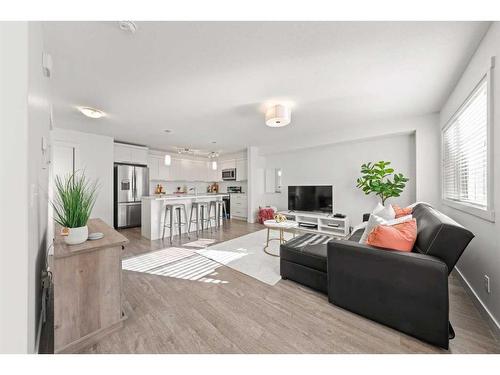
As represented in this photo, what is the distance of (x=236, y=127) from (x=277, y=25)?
2685mm

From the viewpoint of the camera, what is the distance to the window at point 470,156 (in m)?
1.83

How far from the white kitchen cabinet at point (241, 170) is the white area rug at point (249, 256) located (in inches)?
117

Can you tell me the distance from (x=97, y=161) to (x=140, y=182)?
1.22 meters

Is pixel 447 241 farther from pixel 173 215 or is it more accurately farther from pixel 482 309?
pixel 173 215

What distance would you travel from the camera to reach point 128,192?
5.36 m

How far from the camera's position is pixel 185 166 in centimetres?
711

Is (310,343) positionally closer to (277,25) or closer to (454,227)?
(454,227)

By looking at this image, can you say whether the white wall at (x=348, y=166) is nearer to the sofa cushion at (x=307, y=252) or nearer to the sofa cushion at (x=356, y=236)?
the sofa cushion at (x=356, y=236)

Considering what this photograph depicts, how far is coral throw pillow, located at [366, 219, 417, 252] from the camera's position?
160 cm

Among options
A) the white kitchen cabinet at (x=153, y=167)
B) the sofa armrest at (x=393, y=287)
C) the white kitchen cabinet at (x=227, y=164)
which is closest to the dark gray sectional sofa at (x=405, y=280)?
the sofa armrest at (x=393, y=287)

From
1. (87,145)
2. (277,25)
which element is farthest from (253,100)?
(87,145)

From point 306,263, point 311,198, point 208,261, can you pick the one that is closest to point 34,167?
point 208,261

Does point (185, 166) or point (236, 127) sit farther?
point (185, 166)
